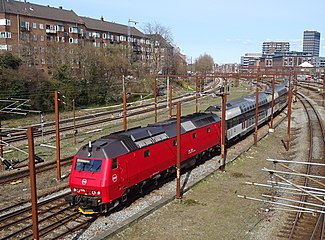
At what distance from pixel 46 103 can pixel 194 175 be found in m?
28.2

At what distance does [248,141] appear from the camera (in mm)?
31906

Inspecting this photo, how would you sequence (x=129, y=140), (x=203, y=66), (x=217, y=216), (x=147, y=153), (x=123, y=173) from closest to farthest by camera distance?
1. (x=123, y=173)
2. (x=217, y=216)
3. (x=129, y=140)
4. (x=147, y=153)
5. (x=203, y=66)

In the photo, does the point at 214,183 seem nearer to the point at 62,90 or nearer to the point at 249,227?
the point at 249,227

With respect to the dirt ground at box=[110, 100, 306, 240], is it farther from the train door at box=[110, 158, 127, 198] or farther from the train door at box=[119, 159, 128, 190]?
the train door at box=[119, 159, 128, 190]

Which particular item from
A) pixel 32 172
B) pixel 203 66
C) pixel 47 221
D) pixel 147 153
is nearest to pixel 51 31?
pixel 203 66

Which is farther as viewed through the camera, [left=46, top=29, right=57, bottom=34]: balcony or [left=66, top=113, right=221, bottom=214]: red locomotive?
[left=46, top=29, right=57, bottom=34]: balcony

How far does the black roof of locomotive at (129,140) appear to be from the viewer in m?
14.9

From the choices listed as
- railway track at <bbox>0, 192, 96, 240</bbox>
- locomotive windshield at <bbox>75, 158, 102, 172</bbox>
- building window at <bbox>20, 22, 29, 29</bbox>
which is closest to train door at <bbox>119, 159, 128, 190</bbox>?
locomotive windshield at <bbox>75, 158, 102, 172</bbox>

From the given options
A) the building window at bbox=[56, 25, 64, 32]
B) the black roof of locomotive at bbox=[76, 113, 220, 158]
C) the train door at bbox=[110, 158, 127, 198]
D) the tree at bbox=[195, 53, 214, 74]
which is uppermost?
the building window at bbox=[56, 25, 64, 32]

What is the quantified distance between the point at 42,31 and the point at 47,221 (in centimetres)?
6284

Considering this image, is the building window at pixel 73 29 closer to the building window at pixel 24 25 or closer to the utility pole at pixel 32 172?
the building window at pixel 24 25

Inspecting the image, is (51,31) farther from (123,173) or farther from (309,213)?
(309,213)

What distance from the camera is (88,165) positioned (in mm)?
14859

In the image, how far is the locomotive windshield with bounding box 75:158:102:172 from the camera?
48.0 feet
